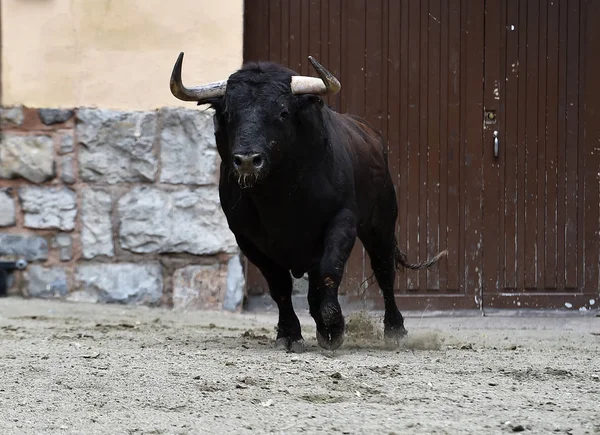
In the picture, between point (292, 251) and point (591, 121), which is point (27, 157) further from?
point (591, 121)

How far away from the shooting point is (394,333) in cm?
695

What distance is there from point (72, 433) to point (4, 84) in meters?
5.26

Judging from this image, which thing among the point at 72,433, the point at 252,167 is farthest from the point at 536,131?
the point at 72,433

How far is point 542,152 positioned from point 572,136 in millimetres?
282

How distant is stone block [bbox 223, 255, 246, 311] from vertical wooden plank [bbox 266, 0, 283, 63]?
176 cm

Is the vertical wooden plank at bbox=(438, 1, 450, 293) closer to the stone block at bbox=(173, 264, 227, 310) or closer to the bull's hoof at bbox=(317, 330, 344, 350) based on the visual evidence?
the stone block at bbox=(173, 264, 227, 310)

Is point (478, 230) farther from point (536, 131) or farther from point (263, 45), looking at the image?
point (263, 45)

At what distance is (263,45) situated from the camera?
8953 mm

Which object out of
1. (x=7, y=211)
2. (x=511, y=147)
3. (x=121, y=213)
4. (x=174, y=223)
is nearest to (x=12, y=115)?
(x=7, y=211)

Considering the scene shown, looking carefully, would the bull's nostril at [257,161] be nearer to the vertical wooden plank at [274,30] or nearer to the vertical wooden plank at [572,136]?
the vertical wooden plank at [274,30]

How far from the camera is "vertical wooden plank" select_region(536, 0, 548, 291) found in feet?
29.6

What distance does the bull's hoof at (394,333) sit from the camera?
6.88 m

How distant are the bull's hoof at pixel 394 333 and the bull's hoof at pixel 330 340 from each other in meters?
0.99

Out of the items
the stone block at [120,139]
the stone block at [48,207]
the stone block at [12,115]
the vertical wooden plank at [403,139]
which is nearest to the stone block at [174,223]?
the stone block at [120,139]
